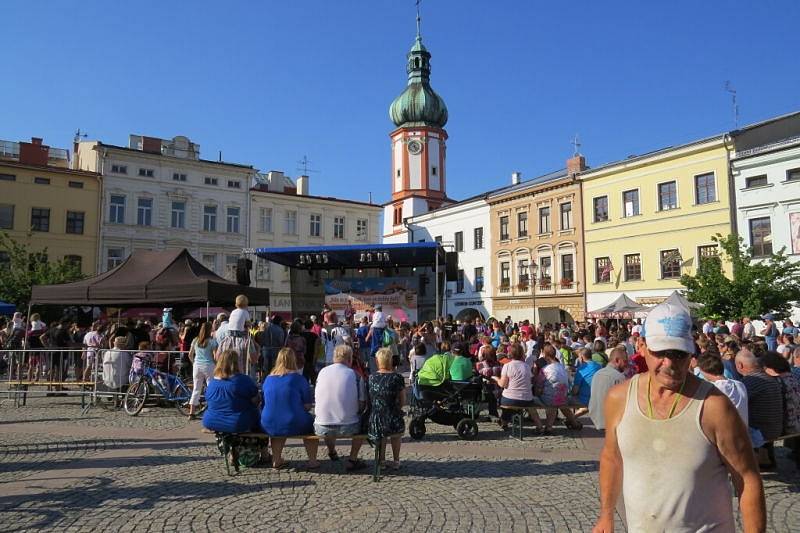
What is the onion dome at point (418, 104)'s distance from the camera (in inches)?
2159

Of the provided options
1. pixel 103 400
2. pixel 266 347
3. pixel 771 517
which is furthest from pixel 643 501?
pixel 103 400

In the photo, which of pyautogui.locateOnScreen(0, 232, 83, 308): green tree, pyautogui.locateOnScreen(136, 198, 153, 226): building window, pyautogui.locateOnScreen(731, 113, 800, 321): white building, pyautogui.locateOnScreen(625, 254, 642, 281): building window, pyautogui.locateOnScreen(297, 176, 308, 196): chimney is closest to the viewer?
pyautogui.locateOnScreen(731, 113, 800, 321): white building

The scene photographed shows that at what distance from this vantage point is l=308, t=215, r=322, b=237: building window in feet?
157

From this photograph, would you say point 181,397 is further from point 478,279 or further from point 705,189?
point 478,279

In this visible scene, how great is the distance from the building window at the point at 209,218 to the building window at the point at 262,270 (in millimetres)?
4045

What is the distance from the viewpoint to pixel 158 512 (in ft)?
17.9

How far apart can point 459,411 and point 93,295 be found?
943 cm

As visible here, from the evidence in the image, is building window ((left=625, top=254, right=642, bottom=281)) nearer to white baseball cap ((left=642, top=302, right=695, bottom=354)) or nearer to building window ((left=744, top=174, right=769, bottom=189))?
building window ((left=744, top=174, right=769, bottom=189))

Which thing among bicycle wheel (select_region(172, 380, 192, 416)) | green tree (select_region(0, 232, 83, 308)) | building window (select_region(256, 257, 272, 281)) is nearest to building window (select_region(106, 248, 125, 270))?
green tree (select_region(0, 232, 83, 308))

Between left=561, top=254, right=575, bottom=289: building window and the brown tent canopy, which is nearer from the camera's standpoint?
the brown tent canopy

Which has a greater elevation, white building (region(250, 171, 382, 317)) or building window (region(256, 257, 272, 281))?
white building (region(250, 171, 382, 317))

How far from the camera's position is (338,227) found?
4922cm

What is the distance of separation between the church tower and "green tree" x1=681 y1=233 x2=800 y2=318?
30597 millimetres

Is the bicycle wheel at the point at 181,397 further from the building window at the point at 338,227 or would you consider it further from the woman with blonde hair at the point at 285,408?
the building window at the point at 338,227
